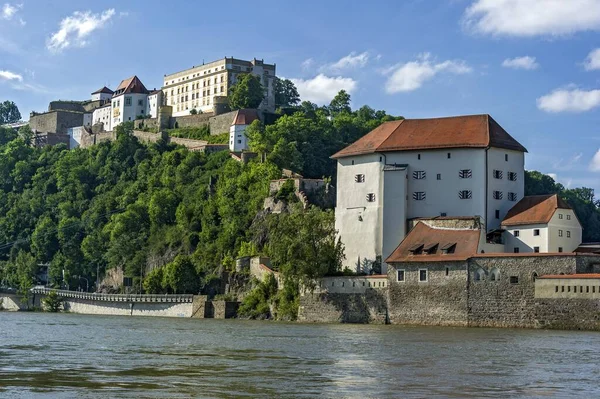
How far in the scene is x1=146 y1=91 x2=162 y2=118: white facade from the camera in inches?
6432

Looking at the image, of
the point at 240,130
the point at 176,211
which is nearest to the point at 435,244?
the point at 176,211

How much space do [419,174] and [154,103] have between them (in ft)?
298

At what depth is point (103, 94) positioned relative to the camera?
596 ft

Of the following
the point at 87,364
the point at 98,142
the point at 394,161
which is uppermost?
the point at 98,142

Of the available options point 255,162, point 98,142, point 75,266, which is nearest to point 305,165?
point 255,162

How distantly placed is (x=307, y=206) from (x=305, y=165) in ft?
75.4

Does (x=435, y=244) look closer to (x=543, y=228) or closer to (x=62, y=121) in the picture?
(x=543, y=228)

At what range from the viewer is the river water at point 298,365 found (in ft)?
101

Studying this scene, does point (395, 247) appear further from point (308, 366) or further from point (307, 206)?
point (308, 366)

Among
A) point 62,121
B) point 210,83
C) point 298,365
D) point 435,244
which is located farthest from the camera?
point 62,121

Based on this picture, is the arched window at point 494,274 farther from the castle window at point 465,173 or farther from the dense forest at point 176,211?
the dense forest at point 176,211

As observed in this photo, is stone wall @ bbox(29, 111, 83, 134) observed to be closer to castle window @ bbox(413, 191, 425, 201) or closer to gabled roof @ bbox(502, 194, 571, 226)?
castle window @ bbox(413, 191, 425, 201)

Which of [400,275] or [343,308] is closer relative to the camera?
[400,275]

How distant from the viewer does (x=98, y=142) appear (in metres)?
160
